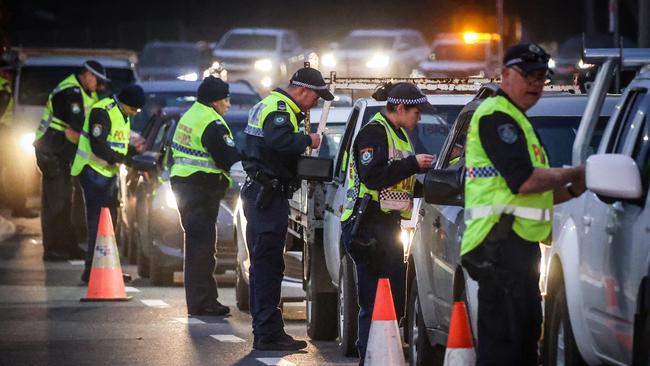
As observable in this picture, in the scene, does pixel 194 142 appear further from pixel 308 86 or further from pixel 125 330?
pixel 308 86

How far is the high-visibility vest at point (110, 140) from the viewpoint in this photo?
59.8ft

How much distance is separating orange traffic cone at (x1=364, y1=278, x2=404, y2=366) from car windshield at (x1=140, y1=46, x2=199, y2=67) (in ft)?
122

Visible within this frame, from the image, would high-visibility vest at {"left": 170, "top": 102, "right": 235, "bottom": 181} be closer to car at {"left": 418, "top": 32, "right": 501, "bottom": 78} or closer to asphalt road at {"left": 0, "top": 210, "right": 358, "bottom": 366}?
asphalt road at {"left": 0, "top": 210, "right": 358, "bottom": 366}

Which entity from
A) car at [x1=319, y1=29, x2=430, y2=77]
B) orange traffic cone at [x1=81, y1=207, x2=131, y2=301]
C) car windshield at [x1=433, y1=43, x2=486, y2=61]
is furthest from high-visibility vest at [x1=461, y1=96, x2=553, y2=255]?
car at [x1=319, y1=29, x2=430, y2=77]

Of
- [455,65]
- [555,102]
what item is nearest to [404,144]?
[555,102]

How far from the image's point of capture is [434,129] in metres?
13.1

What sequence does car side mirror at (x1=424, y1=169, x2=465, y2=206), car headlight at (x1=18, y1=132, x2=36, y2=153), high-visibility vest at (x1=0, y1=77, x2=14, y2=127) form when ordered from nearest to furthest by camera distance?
car side mirror at (x1=424, y1=169, x2=465, y2=206) < car headlight at (x1=18, y1=132, x2=36, y2=153) < high-visibility vest at (x1=0, y1=77, x2=14, y2=127)

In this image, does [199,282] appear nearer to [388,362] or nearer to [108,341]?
[108,341]

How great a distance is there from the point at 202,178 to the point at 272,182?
90.4 inches

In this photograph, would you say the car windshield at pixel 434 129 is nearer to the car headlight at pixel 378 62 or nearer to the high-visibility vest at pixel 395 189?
the high-visibility vest at pixel 395 189

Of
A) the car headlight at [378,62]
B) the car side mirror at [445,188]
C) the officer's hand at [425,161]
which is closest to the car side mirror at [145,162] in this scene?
Result: the officer's hand at [425,161]

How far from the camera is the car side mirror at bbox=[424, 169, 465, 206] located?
9.24 metres

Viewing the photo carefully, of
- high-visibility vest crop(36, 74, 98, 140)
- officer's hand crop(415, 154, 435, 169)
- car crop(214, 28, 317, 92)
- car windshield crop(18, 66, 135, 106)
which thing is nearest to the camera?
officer's hand crop(415, 154, 435, 169)

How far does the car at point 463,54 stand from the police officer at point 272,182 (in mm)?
28459
